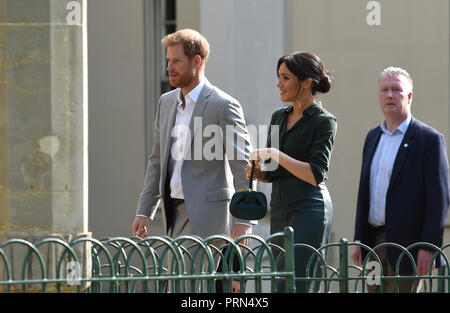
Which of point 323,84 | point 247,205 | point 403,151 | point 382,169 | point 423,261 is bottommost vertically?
point 423,261

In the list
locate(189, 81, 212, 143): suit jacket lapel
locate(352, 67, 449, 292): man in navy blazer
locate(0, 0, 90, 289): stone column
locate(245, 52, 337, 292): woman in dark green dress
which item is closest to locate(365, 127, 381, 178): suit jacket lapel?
locate(352, 67, 449, 292): man in navy blazer

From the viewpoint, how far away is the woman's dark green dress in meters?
5.83

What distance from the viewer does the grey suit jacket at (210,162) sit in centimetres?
612

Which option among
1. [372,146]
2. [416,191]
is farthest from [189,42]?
[416,191]

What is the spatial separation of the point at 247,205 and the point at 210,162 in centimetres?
50

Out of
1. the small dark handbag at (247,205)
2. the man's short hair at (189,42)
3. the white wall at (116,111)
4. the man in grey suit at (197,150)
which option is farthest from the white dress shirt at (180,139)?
the white wall at (116,111)

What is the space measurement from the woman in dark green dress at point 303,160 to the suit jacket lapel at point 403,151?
0.56 meters

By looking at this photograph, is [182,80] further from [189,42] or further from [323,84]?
[323,84]

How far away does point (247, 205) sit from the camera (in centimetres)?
579

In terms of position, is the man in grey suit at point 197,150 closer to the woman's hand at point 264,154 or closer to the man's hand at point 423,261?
the woman's hand at point 264,154

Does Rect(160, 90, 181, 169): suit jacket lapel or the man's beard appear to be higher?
the man's beard

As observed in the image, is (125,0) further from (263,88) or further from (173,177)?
(173,177)

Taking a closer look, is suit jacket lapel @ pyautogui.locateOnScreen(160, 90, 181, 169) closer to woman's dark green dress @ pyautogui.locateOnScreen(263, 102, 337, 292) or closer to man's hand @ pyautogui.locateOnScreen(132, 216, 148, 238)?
man's hand @ pyautogui.locateOnScreen(132, 216, 148, 238)
